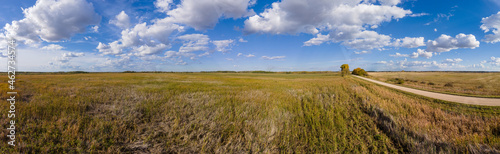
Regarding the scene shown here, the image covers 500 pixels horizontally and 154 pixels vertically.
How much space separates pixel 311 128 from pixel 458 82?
2218cm

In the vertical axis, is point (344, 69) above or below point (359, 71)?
above

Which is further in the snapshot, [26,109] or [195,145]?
[26,109]

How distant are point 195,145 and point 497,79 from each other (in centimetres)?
2567

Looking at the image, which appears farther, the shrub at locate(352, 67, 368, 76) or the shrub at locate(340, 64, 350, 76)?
the shrub at locate(352, 67, 368, 76)

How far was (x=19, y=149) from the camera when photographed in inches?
130

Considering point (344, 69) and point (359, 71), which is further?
point (359, 71)

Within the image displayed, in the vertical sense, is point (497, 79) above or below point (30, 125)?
above

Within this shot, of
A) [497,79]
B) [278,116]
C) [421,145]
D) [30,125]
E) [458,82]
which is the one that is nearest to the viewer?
[421,145]

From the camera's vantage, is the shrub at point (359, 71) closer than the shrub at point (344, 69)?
No

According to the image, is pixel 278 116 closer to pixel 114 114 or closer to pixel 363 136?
pixel 363 136

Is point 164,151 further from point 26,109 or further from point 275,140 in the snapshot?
point 26,109

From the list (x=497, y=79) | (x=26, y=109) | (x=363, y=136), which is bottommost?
(x=363, y=136)

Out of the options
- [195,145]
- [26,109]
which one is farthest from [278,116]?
[26,109]

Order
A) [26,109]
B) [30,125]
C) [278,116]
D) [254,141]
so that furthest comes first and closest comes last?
1. [278,116]
2. [26,109]
3. [30,125]
4. [254,141]
